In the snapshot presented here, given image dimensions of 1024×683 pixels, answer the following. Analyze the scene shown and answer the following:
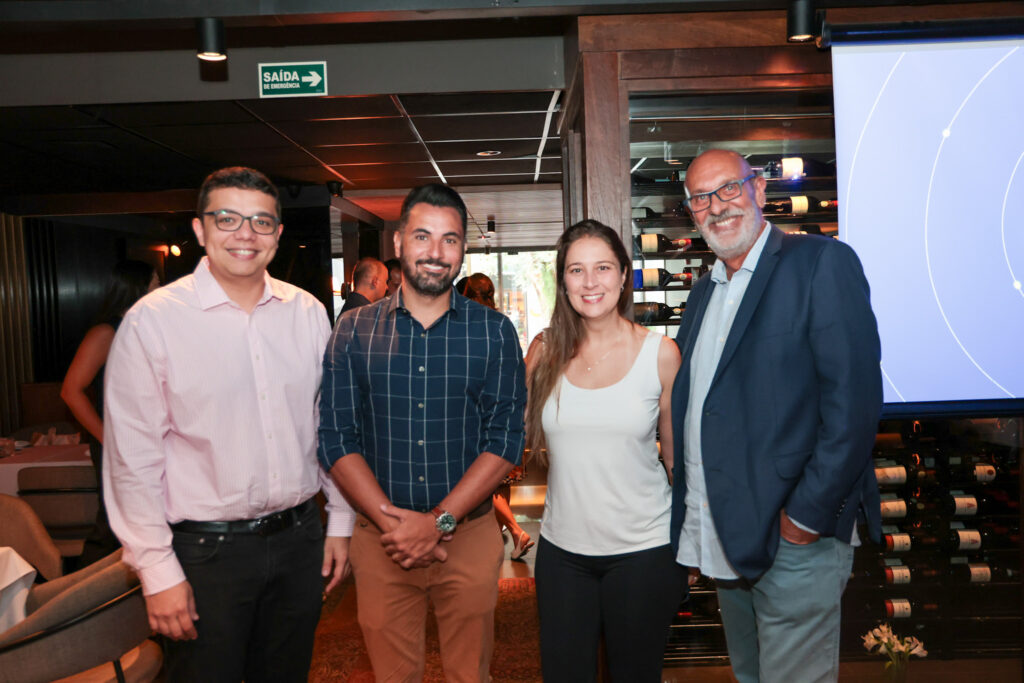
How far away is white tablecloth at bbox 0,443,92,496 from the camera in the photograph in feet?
13.1

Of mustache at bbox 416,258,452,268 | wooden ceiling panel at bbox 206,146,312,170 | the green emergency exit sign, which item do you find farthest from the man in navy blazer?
wooden ceiling panel at bbox 206,146,312,170

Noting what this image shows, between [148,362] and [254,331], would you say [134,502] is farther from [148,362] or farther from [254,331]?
[254,331]

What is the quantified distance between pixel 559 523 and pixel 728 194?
3.17 ft

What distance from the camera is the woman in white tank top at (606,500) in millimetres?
1951

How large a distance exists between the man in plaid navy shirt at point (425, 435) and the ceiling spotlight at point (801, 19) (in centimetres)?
161

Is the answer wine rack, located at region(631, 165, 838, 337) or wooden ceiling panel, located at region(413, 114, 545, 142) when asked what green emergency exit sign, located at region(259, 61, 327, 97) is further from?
wine rack, located at region(631, 165, 838, 337)

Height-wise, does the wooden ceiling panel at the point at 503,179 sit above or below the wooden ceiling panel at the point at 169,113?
above

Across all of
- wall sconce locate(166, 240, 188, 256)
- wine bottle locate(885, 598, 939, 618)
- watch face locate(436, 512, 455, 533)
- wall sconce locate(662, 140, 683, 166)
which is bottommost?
wine bottle locate(885, 598, 939, 618)

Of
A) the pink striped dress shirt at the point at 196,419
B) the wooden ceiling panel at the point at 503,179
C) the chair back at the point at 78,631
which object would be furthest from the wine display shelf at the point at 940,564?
the wooden ceiling panel at the point at 503,179

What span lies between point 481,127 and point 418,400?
3.81 meters

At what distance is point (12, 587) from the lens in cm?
230

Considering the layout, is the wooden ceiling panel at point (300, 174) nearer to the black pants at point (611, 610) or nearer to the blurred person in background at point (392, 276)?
the blurred person in background at point (392, 276)

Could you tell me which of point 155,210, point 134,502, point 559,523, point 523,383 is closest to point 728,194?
point 523,383

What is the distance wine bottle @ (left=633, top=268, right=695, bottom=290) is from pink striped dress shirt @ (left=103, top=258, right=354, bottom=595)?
1.66 meters
